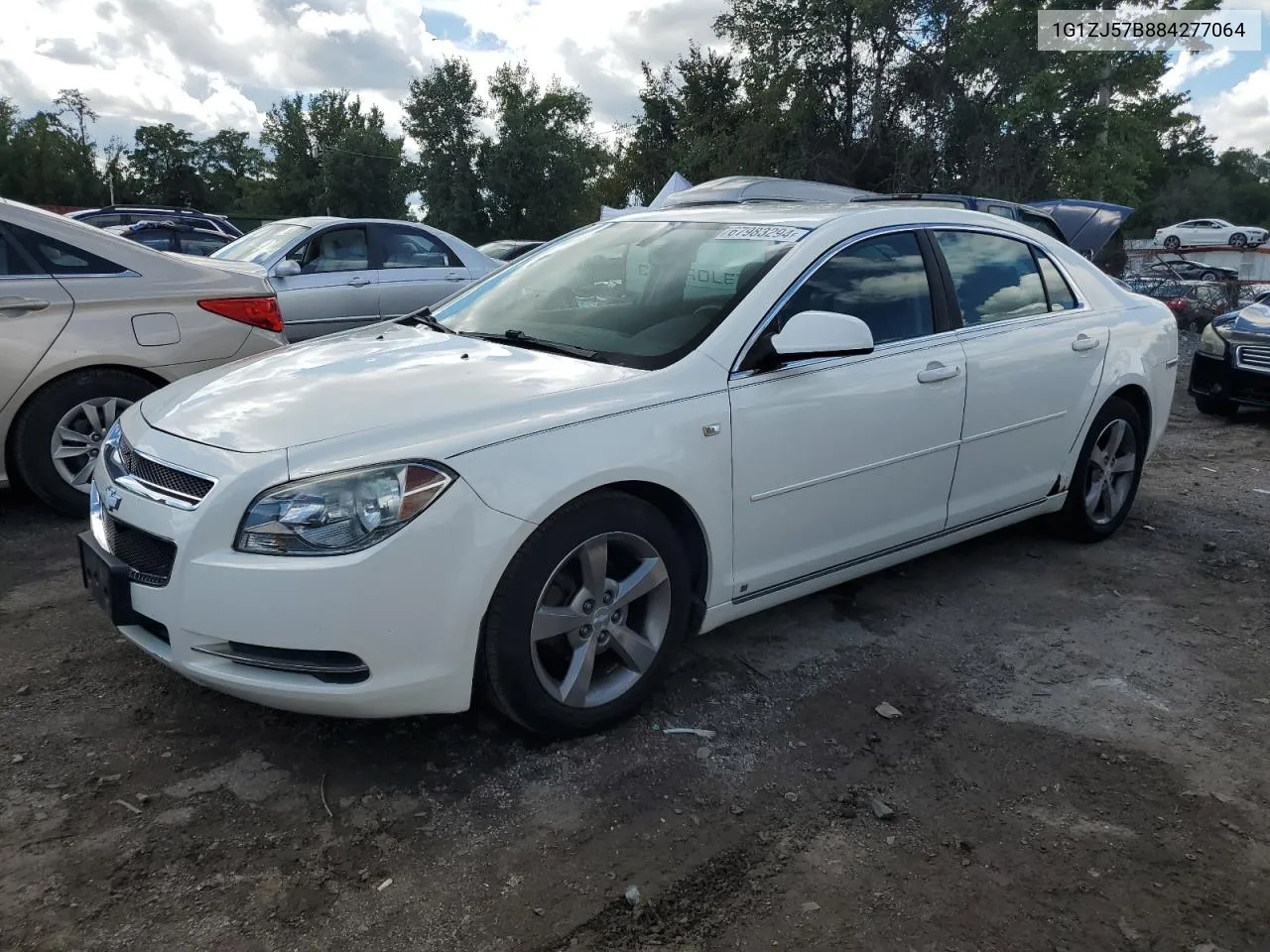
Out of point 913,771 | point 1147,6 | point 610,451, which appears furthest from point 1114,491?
point 1147,6

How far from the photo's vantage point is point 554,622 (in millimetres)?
2814

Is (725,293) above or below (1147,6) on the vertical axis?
below

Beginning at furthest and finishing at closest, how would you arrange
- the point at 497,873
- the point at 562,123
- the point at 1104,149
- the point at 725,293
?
the point at 562,123 < the point at 1104,149 < the point at 725,293 < the point at 497,873

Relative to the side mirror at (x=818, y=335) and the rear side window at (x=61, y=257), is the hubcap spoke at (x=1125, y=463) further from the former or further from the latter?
the rear side window at (x=61, y=257)

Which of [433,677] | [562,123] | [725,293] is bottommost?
[433,677]

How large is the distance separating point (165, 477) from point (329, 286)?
21.4ft

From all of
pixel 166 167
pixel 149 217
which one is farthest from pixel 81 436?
pixel 166 167

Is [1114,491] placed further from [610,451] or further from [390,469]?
[390,469]

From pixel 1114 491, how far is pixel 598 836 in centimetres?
362

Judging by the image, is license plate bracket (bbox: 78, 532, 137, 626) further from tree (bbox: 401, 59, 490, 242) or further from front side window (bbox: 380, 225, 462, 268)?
tree (bbox: 401, 59, 490, 242)

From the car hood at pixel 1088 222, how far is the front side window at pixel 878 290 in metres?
9.64

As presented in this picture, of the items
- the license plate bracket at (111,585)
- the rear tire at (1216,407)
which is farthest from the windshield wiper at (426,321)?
the rear tire at (1216,407)

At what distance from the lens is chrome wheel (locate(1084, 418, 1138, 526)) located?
479 centimetres

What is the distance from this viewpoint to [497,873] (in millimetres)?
2410
